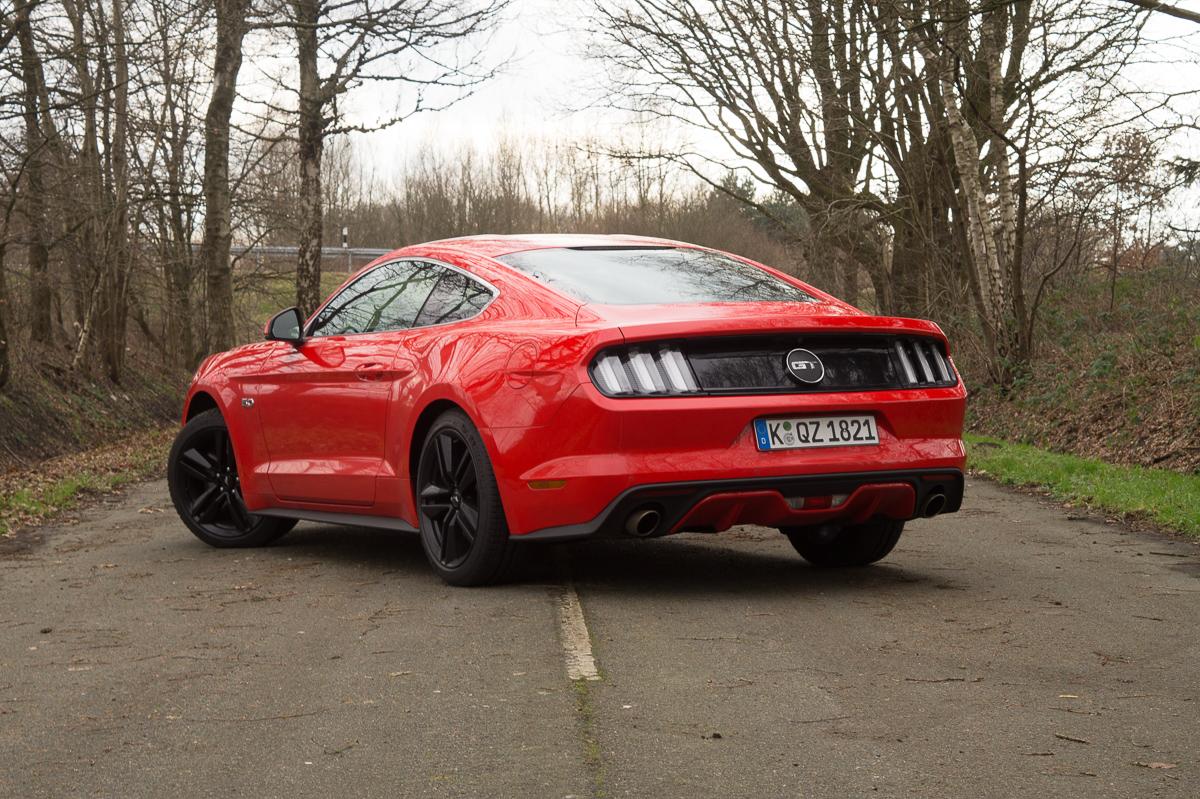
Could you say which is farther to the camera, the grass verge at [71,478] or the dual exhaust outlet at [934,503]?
the grass verge at [71,478]

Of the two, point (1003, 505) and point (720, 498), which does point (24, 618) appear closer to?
point (720, 498)

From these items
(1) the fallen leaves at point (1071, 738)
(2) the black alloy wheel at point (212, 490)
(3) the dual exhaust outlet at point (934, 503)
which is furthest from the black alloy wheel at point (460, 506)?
(1) the fallen leaves at point (1071, 738)

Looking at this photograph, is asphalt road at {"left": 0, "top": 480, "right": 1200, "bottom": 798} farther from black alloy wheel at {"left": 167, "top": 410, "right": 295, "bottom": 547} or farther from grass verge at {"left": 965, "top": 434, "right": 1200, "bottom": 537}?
grass verge at {"left": 965, "top": 434, "right": 1200, "bottom": 537}

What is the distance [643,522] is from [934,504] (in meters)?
1.38

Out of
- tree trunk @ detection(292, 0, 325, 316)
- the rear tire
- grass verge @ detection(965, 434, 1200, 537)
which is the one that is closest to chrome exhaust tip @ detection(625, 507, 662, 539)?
the rear tire

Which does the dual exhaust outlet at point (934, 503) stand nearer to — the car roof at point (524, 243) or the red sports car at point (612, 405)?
the red sports car at point (612, 405)

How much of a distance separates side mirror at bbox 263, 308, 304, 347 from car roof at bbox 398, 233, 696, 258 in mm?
740

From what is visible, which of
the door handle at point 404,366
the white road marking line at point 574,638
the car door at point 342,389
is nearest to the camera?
the white road marking line at point 574,638

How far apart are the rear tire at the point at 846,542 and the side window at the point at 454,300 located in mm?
1738

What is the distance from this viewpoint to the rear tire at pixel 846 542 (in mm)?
7109

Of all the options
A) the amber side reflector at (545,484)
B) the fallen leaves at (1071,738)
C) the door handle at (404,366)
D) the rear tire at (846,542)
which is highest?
the door handle at (404,366)

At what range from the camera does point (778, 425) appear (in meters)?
6.01

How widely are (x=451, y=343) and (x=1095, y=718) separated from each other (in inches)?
133

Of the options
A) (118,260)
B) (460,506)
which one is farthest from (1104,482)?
(118,260)
